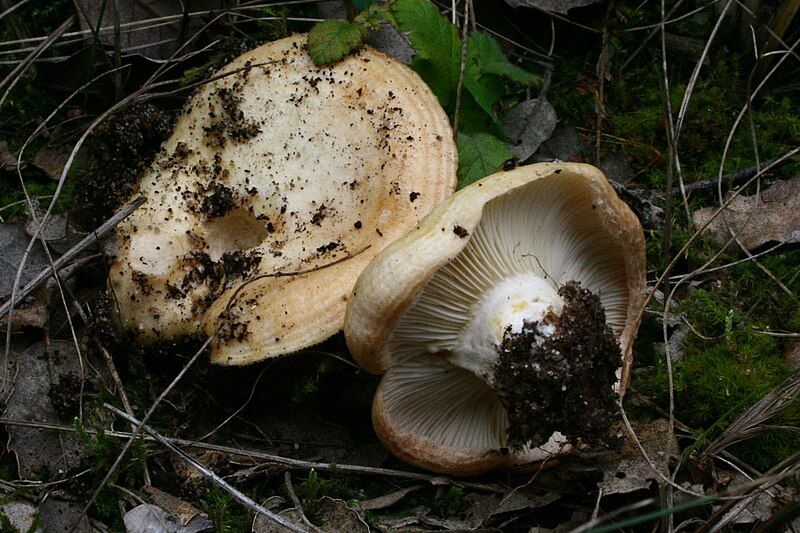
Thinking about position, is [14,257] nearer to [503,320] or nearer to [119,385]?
[119,385]

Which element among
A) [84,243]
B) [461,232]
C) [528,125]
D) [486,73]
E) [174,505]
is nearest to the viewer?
[461,232]

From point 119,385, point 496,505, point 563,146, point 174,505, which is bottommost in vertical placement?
point 496,505

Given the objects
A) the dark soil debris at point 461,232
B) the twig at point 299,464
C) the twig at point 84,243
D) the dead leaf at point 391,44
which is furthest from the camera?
the dead leaf at point 391,44

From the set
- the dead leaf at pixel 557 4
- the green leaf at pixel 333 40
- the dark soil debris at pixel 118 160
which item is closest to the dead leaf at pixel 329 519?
the dark soil debris at pixel 118 160

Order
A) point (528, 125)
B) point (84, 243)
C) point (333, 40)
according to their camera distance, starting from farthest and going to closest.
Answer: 1. point (528, 125)
2. point (333, 40)
3. point (84, 243)

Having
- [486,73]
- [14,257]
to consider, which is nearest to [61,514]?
[14,257]

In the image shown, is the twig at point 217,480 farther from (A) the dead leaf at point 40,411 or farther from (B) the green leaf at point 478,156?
(B) the green leaf at point 478,156

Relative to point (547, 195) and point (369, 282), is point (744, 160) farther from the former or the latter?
point (369, 282)
